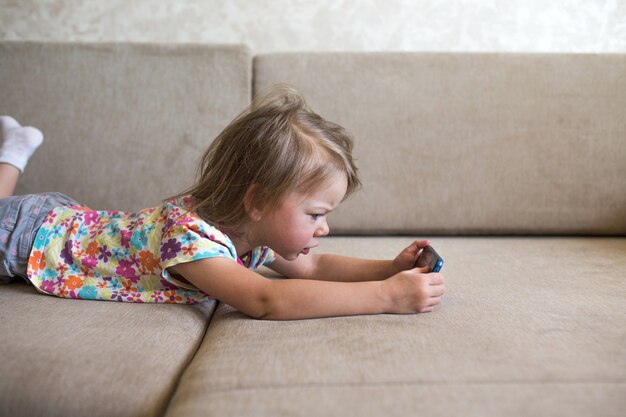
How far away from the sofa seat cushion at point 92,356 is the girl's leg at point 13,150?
1.68 ft

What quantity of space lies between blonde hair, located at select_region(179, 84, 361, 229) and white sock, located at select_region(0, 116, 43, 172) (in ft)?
1.87

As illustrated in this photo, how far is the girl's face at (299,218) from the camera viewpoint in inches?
45.7

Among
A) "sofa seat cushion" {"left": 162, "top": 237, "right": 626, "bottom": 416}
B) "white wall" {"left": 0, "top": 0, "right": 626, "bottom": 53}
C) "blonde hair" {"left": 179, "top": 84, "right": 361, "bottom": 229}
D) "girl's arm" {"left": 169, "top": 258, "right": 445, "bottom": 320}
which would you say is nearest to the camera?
"sofa seat cushion" {"left": 162, "top": 237, "right": 626, "bottom": 416}

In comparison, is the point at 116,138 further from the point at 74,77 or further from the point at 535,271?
the point at 535,271

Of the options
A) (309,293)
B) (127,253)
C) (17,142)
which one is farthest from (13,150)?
(309,293)

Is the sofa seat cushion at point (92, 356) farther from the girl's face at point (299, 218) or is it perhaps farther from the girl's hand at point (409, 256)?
the girl's hand at point (409, 256)

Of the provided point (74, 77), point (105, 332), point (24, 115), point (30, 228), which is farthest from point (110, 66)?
point (105, 332)

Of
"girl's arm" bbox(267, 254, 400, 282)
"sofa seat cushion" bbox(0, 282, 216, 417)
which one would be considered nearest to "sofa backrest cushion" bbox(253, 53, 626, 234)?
"girl's arm" bbox(267, 254, 400, 282)

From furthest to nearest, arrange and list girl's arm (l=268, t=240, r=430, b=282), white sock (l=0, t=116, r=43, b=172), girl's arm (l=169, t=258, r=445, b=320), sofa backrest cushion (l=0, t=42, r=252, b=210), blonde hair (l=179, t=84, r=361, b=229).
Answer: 1. sofa backrest cushion (l=0, t=42, r=252, b=210)
2. white sock (l=0, t=116, r=43, b=172)
3. girl's arm (l=268, t=240, r=430, b=282)
4. blonde hair (l=179, t=84, r=361, b=229)
5. girl's arm (l=169, t=258, r=445, b=320)

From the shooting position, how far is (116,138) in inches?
66.6

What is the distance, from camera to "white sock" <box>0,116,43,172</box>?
1.52 meters

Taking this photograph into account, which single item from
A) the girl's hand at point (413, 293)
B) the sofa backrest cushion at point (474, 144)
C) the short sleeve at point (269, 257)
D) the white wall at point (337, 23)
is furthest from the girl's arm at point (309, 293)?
the white wall at point (337, 23)

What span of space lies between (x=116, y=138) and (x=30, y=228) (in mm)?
426

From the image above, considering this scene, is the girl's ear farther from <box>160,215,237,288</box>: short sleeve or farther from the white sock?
the white sock
